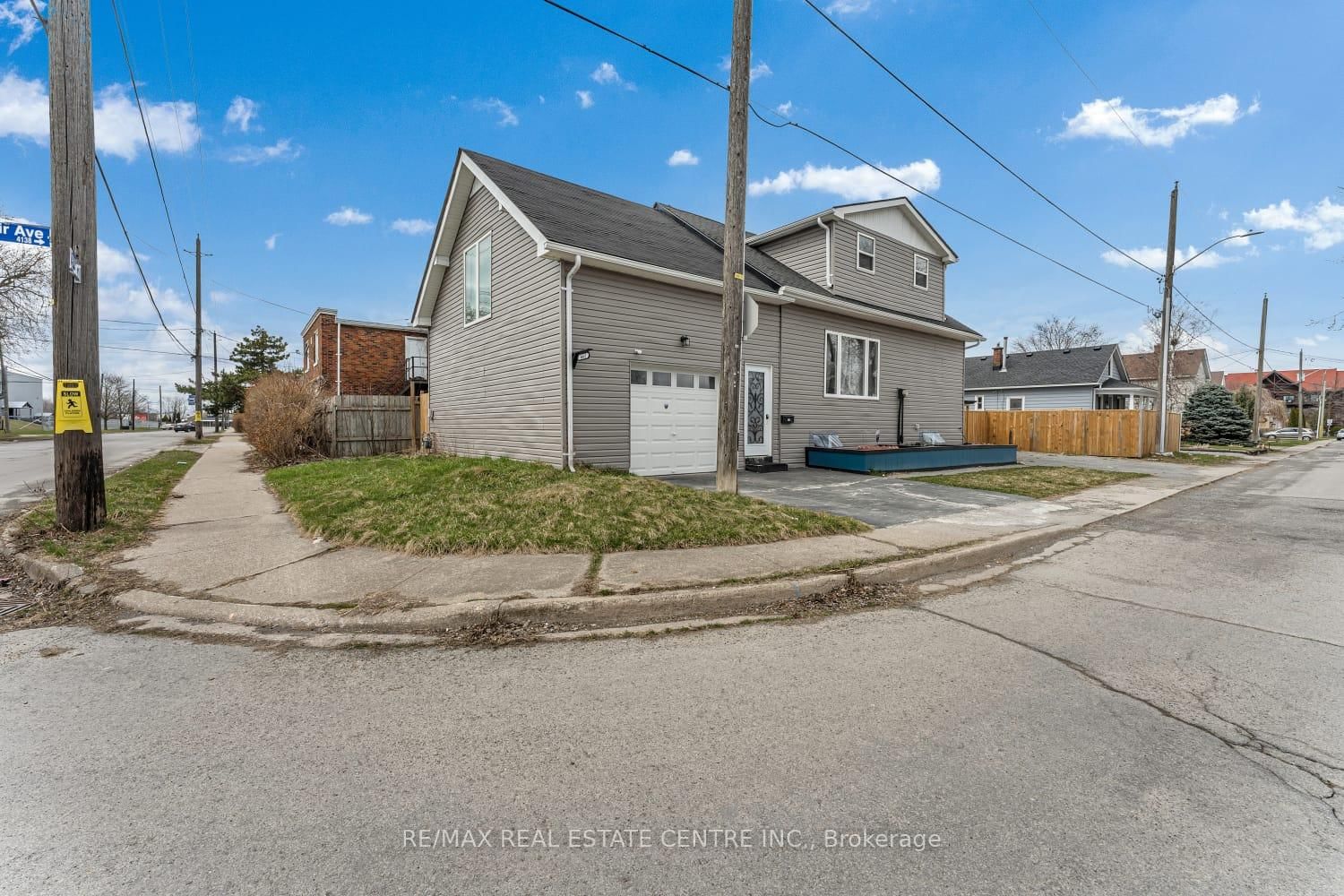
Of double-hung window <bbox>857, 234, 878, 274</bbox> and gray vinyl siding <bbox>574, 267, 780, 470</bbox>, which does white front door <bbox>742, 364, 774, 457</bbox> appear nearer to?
gray vinyl siding <bbox>574, 267, 780, 470</bbox>

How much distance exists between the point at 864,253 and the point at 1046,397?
25.6 metres

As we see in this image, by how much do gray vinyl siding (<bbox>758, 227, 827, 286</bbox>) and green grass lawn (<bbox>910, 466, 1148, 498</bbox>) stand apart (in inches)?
248

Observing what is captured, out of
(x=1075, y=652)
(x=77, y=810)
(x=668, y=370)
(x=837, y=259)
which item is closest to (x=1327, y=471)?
(x=837, y=259)

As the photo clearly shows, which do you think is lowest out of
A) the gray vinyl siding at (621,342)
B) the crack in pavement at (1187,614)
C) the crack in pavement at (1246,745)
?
the crack in pavement at (1246,745)

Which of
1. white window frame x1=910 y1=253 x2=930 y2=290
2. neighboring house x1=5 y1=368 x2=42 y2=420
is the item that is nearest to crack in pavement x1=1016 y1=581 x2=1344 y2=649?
white window frame x1=910 y1=253 x2=930 y2=290

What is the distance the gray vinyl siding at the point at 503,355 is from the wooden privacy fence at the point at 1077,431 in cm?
1996

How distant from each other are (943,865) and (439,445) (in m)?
15.7

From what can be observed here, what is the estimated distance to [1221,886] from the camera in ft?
5.99

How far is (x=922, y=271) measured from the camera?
17.9 metres

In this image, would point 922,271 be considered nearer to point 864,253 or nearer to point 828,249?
point 864,253

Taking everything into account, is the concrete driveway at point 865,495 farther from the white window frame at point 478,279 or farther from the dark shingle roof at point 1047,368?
the dark shingle roof at point 1047,368

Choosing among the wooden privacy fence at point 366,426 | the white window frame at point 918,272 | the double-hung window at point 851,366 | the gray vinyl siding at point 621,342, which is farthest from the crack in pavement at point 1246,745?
the wooden privacy fence at point 366,426

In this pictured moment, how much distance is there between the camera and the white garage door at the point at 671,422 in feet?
37.7

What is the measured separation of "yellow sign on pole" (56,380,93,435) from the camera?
6047 millimetres
